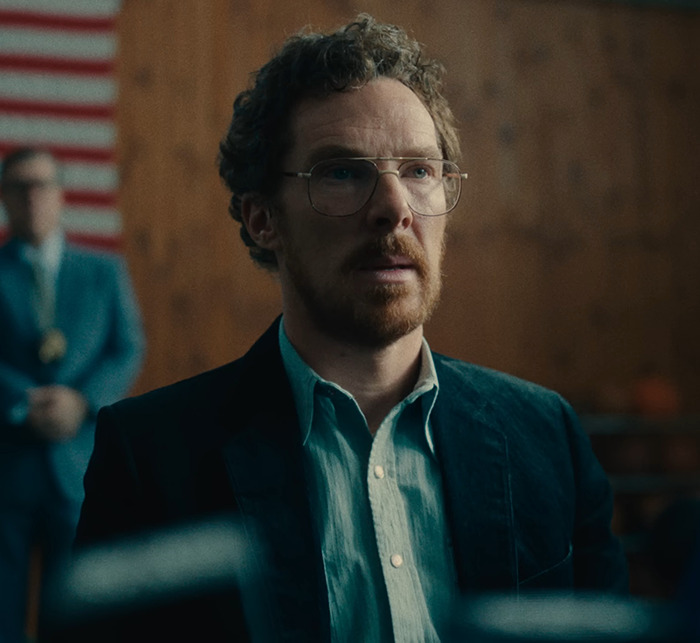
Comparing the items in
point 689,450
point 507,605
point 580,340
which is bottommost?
point 689,450

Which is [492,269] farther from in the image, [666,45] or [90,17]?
[90,17]

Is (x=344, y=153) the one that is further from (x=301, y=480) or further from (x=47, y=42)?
(x=47, y=42)

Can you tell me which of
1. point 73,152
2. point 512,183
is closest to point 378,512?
point 73,152

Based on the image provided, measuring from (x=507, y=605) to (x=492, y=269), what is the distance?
14.1 feet

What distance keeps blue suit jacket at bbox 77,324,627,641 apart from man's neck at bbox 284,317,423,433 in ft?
0.16

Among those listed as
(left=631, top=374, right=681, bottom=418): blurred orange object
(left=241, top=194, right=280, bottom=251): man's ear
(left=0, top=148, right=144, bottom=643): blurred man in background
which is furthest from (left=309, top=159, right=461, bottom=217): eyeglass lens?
(left=631, top=374, right=681, bottom=418): blurred orange object

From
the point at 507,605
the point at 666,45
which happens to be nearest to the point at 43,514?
the point at 507,605

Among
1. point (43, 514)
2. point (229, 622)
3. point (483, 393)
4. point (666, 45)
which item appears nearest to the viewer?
point (229, 622)

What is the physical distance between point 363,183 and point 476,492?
0.37 m

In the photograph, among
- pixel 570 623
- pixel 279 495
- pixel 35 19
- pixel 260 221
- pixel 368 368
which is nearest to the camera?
pixel 570 623

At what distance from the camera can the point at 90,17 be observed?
3.78 meters

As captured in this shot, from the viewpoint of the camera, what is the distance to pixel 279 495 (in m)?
0.98

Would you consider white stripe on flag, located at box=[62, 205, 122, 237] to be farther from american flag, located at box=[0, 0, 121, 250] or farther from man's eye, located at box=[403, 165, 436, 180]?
man's eye, located at box=[403, 165, 436, 180]

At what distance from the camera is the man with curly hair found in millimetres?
972
